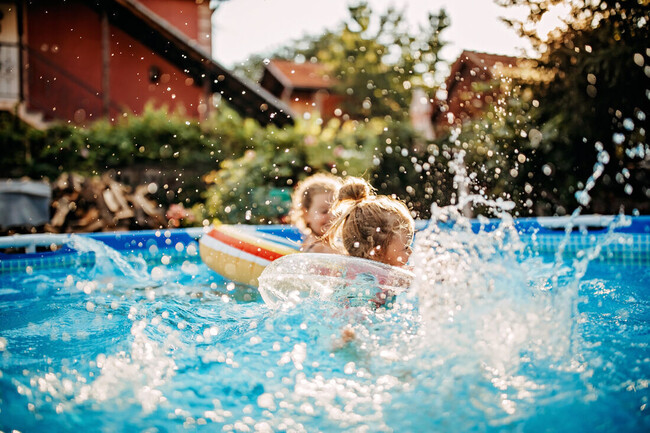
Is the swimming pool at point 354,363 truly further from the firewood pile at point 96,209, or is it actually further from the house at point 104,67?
the house at point 104,67

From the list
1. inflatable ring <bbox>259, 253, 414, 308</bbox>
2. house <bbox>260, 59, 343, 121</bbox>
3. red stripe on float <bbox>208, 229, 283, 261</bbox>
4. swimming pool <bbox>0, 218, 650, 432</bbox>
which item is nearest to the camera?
swimming pool <bbox>0, 218, 650, 432</bbox>

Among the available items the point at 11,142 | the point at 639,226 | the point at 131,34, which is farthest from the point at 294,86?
the point at 639,226

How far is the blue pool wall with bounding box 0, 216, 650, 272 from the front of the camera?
500 cm

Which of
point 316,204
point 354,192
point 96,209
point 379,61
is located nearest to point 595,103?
point 316,204

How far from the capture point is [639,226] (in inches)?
229

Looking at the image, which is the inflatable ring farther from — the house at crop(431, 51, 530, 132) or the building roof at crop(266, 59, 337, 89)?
the building roof at crop(266, 59, 337, 89)

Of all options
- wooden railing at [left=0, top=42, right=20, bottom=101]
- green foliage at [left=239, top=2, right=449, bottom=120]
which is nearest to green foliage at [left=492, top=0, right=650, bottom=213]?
wooden railing at [left=0, top=42, right=20, bottom=101]

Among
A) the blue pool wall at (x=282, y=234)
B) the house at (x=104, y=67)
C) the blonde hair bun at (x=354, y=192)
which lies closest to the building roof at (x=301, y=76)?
the house at (x=104, y=67)

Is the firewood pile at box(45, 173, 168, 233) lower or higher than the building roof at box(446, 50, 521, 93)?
lower

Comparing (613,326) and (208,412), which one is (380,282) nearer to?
(208,412)

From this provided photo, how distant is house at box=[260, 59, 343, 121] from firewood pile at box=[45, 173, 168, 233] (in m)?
17.4

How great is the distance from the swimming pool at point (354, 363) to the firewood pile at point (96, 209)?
139 inches

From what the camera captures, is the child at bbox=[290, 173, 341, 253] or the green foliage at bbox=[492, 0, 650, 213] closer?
the child at bbox=[290, 173, 341, 253]

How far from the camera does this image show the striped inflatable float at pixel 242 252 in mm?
3895
